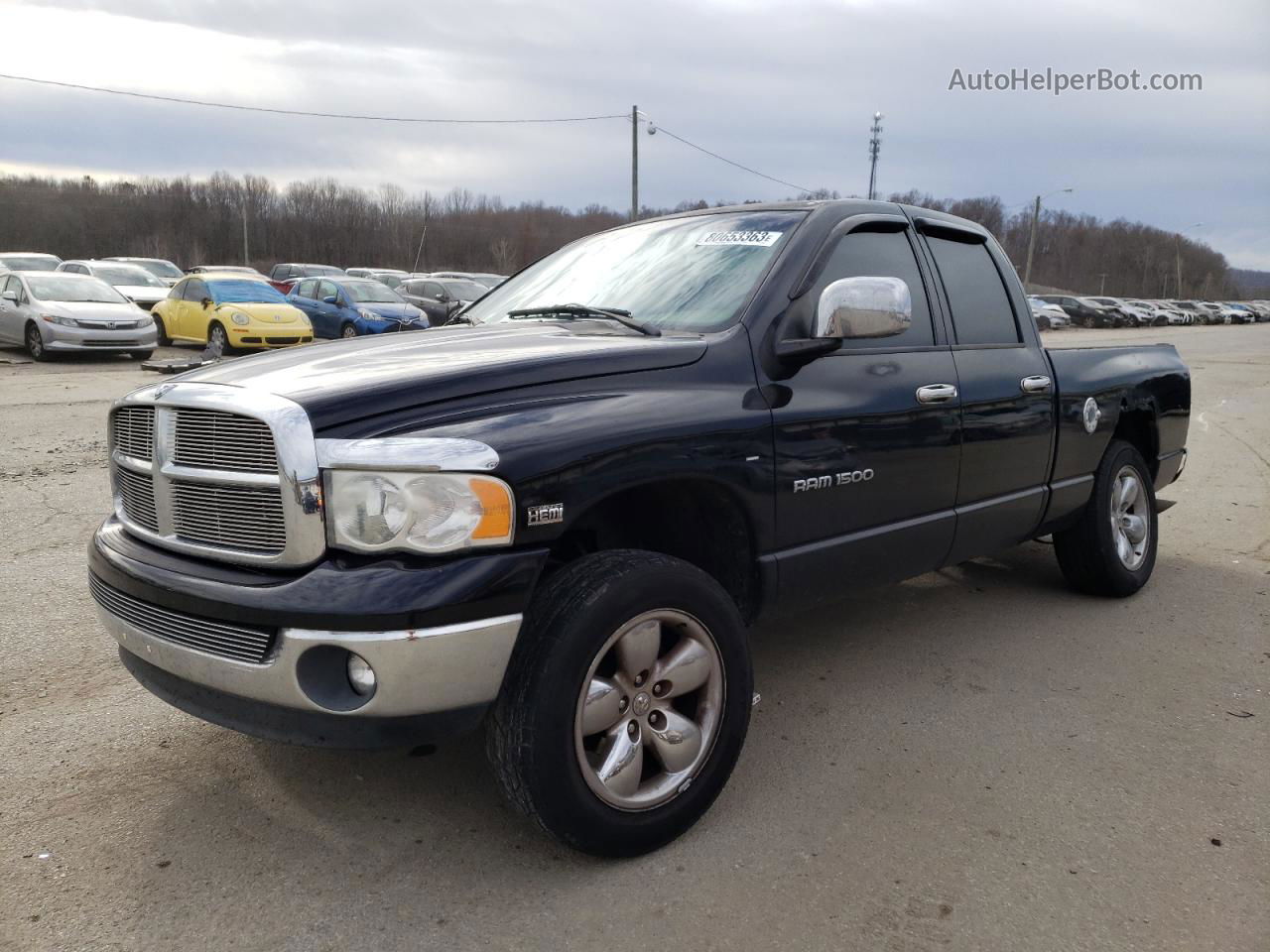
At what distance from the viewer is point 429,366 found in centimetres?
277

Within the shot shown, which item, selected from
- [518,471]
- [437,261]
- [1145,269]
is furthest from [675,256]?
[1145,269]

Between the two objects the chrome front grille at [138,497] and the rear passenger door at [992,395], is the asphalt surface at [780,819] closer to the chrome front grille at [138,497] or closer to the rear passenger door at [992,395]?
the rear passenger door at [992,395]

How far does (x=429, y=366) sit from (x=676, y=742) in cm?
123

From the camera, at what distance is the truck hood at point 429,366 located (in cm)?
252

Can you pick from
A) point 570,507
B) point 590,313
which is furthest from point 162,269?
point 570,507

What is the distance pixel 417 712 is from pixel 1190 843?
2166 millimetres

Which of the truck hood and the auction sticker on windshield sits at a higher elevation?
the auction sticker on windshield

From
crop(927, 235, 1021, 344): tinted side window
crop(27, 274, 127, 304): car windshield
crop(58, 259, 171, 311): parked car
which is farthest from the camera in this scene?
crop(58, 259, 171, 311): parked car

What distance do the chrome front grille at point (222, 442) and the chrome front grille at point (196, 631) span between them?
1.26ft

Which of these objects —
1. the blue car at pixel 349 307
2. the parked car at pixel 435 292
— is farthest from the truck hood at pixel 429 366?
the parked car at pixel 435 292

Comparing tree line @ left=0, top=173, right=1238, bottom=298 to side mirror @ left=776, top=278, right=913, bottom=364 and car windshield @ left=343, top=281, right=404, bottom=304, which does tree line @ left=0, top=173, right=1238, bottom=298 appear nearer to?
car windshield @ left=343, top=281, right=404, bottom=304

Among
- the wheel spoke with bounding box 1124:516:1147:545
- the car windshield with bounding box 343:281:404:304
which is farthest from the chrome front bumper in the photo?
the car windshield with bounding box 343:281:404:304

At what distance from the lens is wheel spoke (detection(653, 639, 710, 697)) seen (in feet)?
9.04

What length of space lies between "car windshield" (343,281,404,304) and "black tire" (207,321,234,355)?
3.06 metres
